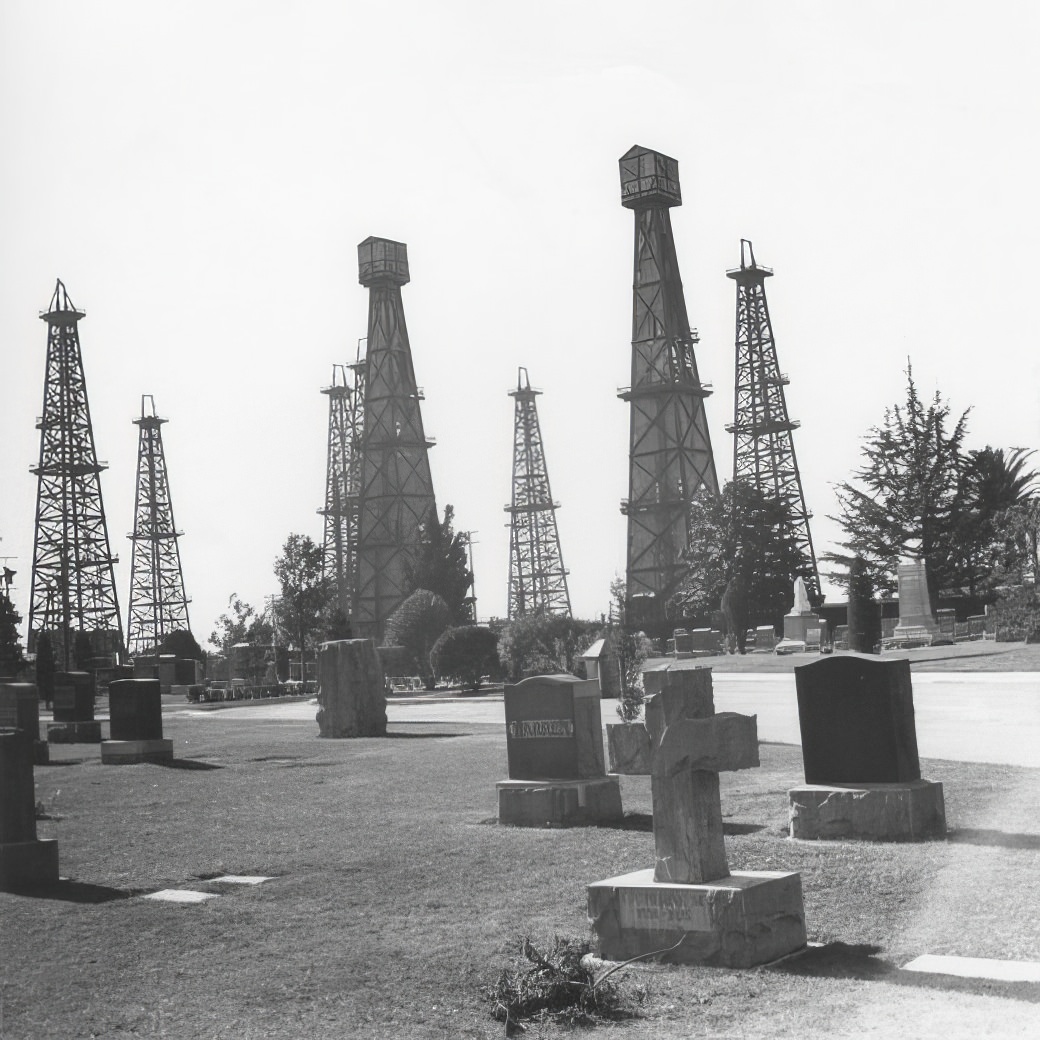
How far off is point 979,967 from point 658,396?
218 feet

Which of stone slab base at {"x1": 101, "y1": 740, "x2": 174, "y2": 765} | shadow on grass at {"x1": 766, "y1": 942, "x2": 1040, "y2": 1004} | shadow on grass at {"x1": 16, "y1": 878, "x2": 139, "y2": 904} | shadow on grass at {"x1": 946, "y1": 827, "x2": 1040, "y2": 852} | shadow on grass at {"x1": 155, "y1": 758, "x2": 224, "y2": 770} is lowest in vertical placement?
shadow on grass at {"x1": 946, "y1": 827, "x2": 1040, "y2": 852}

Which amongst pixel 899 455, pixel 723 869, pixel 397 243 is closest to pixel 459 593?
pixel 899 455

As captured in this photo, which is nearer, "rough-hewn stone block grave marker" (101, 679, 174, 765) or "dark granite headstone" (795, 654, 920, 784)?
"dark granite headstone" (795, 654, 920, 784)

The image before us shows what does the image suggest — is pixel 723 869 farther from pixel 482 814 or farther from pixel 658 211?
Answer: pixel 658 211

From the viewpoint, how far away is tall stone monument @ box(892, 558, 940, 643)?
41072 millimetres

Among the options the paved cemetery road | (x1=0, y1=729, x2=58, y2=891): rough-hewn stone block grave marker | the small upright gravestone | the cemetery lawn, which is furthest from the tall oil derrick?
(x1=0, y1=729, x2=58, y2=891): rough-hewn stone block grave marker

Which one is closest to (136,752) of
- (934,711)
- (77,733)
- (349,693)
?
(349,693)

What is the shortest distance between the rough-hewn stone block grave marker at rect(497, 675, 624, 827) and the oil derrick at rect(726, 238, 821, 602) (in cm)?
6184

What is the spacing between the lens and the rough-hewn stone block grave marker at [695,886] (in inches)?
224

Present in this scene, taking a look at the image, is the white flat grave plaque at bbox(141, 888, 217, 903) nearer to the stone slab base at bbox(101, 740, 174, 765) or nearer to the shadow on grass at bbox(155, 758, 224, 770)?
the shadow on grass at bbox(155, 758, 224, 770)

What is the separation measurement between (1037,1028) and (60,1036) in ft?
11.8

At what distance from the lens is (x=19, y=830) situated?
8.61m

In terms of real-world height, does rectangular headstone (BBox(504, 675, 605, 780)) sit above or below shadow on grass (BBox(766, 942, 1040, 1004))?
above

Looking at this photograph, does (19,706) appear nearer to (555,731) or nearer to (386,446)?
(555,731)
